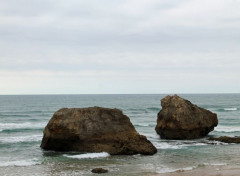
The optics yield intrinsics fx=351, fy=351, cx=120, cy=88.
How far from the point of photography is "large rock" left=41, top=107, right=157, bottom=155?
23.5 m

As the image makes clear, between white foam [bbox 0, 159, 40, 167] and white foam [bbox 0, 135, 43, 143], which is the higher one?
white foam [bbox 0, 135, 43, 143]

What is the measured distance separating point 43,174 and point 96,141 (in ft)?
20.4

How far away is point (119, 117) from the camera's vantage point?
24938mm

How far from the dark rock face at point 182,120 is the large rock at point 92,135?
7024 mm

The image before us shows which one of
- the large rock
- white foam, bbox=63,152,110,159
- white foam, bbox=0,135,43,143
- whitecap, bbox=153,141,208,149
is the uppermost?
the large rock

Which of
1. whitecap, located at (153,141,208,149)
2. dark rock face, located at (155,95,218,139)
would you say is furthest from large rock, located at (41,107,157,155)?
dark rock face, located at (155,95,218,139)

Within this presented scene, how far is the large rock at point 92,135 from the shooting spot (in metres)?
23.5

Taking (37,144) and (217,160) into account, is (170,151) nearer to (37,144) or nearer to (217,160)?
(217,160)

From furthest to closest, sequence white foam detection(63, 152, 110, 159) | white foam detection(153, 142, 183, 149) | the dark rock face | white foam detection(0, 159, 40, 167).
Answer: the dark rock face
white foam detection(153, 142, 183, 149)
white foam detection(63, 152, 110, 159)
white foam detection(0, 159, 40, 167)

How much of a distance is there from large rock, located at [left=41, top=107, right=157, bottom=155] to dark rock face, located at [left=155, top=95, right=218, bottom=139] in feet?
23.0

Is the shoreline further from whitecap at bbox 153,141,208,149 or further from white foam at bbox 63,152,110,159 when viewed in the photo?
whitecap at bbox 153,141,208,149

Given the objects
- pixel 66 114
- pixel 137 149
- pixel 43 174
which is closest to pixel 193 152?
pixel 137 149

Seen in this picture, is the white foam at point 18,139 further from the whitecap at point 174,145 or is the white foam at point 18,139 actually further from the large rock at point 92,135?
the whitecap at point 174,145

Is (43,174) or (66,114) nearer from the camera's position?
(43,174)
